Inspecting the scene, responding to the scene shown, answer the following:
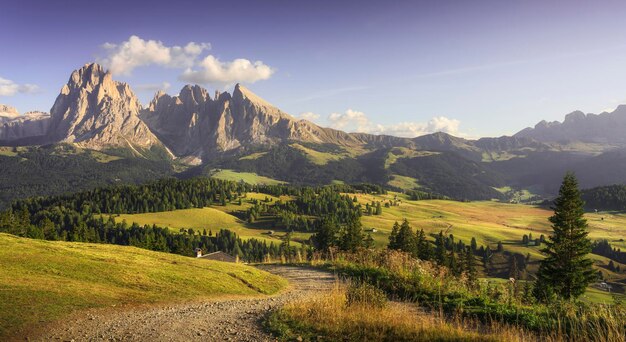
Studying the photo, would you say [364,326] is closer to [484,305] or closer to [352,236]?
[484,305]

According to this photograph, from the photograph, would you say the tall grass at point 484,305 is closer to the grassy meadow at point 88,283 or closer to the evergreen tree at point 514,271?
the grassy meadow at point 88,283

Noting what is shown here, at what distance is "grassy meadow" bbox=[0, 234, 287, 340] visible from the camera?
52.3 feet

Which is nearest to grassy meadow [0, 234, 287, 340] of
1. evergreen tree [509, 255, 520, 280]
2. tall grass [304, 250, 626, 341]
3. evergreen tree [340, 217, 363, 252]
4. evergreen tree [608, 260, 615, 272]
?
tall grass [304, 250, 626, 341]

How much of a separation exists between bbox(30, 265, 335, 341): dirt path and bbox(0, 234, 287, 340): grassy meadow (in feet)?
5.08

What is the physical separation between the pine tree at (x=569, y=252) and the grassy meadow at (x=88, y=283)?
1502 inches

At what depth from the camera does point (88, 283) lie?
21.5 m

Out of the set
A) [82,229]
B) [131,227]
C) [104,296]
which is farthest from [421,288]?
[131,227]

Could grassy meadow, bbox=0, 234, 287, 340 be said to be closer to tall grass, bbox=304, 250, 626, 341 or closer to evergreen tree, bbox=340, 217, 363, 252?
tall grass, bbox=304, 250, 626, 341

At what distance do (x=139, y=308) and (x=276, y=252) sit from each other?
153721 mm

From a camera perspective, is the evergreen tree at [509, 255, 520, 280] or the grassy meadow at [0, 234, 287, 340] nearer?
the grassy meadow at [0, 234, 287, 340]

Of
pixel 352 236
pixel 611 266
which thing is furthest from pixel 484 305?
pixel 611 266

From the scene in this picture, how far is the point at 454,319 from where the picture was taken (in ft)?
54.6

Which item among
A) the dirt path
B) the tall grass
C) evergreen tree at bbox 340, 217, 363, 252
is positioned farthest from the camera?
evergreen tree at bbox 340, 217, 363, 252

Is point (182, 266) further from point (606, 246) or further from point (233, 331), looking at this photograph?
point (606, 246)
